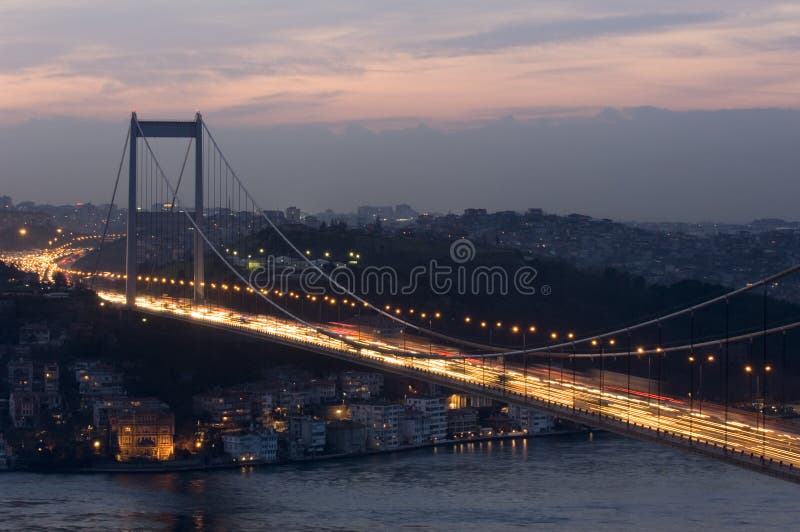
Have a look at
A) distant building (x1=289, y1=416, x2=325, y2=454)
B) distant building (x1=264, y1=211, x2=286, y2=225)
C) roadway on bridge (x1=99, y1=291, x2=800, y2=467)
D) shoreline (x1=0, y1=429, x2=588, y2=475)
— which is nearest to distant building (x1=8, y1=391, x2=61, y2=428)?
shoreline (x1=0, y1=429, x2=588, y2=475)

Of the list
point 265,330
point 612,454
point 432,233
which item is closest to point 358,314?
point 265,330

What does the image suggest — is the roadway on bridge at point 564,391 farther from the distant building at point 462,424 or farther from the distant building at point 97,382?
the distant building at point 97,382

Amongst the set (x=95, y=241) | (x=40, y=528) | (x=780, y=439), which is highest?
(x=95, y=241)

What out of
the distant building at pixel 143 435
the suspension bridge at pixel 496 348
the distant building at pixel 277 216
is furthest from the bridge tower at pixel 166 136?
the distant building at pixel 277 216

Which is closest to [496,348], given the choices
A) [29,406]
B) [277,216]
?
[29,406]

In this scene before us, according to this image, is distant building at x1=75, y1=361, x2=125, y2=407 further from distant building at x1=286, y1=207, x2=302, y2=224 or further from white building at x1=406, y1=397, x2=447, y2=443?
distant building at x1=286, y1=207, x2=302, y2=224

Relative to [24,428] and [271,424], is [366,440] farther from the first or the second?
[24,428]
